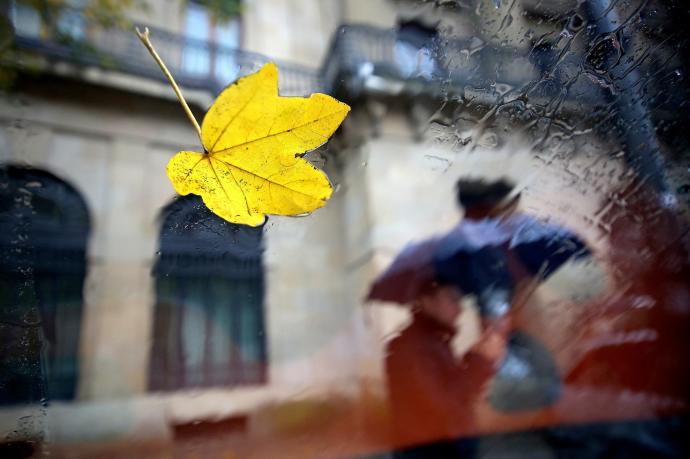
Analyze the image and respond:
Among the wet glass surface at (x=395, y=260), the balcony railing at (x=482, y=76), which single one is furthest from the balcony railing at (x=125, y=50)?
the balcony railing at (x=482, y=76)

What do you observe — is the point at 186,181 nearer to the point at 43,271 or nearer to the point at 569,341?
the point at 43,271

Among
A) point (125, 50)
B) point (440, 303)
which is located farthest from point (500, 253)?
point (125, 50)

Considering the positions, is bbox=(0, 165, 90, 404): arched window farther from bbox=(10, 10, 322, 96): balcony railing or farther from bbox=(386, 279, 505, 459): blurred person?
bbox=(386, 279, 505, 459): blurred person

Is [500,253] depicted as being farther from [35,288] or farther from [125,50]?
[125,50]

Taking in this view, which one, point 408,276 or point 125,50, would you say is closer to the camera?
point 408,276

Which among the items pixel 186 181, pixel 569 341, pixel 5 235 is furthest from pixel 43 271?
pixel 569 341

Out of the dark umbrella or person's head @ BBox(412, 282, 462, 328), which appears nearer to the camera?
the dark umbrella

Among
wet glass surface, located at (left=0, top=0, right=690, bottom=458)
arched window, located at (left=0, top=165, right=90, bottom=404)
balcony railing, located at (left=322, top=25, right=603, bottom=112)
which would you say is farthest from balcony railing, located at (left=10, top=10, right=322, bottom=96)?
arched window, located at (left=0, top=165, right=90, bottom=404)
